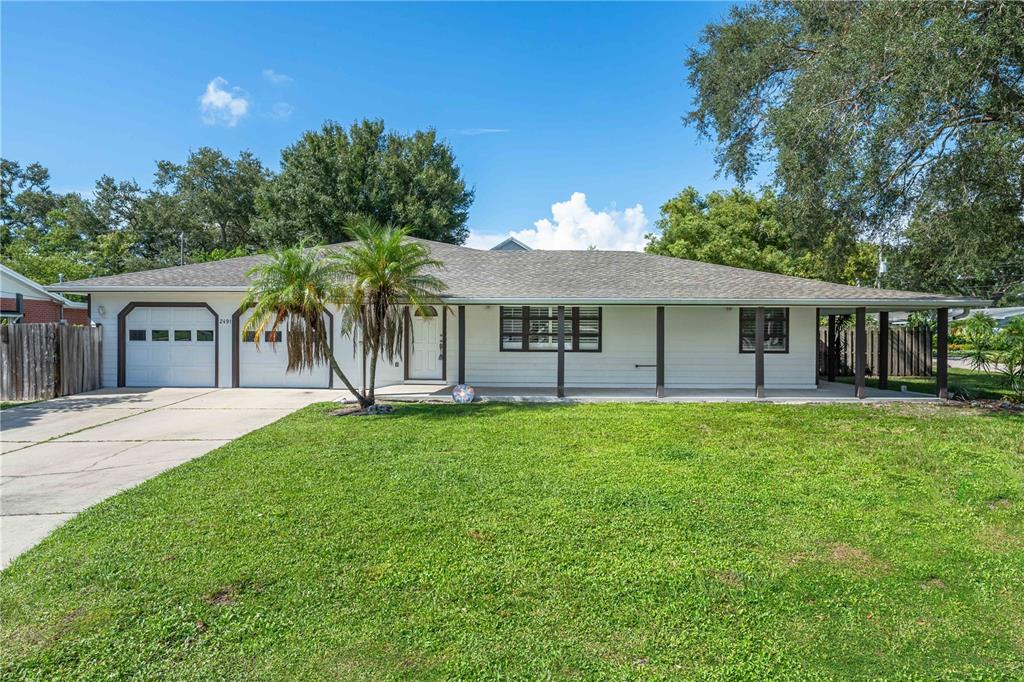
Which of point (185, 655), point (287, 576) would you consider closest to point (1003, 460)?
point (287, 576)

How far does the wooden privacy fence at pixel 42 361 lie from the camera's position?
432 inches

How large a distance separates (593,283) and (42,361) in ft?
42.8

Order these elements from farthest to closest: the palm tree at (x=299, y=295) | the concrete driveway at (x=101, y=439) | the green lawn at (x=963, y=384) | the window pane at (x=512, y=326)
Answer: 1. the window pane at (x=512, y=326)
2. the green lawn at (x=963, y=384)
3. the palm tree at (x=299, y=295)
4. the concrete driveway at (x=101, y=439)

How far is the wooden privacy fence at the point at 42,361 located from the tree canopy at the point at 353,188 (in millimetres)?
12934

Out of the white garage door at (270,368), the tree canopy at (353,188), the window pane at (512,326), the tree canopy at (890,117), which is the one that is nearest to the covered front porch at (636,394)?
the window pane at (512,326)

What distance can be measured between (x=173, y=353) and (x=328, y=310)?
4296 millimetres

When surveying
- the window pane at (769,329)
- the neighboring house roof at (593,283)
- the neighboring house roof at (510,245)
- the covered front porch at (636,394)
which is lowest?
the covered front porch at (636,394)

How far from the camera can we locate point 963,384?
14.2m

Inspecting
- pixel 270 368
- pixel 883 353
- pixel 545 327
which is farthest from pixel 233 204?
pixel 883 353

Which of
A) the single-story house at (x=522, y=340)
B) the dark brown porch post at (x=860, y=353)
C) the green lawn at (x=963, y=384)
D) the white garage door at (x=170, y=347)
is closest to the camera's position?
the dark brown porch post at (x=860, y=353)

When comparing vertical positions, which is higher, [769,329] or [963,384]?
[769,329]

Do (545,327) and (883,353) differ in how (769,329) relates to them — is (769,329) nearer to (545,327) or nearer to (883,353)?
(883,353)

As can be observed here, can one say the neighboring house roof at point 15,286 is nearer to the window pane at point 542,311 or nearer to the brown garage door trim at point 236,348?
the brown garage door trim at point 236,348

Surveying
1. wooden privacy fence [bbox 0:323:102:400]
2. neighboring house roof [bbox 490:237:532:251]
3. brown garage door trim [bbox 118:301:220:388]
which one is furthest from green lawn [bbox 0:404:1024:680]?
neighboring house roof [bbox 490:237:532:251]
